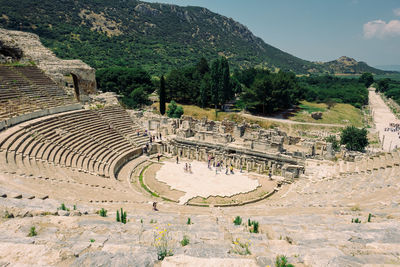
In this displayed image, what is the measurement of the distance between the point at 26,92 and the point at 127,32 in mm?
100365

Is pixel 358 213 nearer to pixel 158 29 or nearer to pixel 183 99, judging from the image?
pixel 183 99

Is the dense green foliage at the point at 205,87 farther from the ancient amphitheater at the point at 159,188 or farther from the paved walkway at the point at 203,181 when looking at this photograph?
the paved walkway at the point at 203,181

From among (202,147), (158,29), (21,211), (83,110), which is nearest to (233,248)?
(21,211)

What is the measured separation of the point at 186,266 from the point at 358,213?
8.64 metres

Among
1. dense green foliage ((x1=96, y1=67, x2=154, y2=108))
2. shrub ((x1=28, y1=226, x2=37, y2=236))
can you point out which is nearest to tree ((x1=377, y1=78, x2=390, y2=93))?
dense green foliage ((x1=96, y1=67, x2=154, y2=108))

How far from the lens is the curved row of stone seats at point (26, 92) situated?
2473cm

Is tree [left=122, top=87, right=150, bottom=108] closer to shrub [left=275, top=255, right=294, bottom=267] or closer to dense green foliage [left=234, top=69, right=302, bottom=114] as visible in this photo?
dense green foliage [left=234, top=69, right=302, bottom=114]

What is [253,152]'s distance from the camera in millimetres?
26953

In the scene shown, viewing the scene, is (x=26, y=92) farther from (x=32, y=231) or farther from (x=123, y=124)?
(x=32, y=231)

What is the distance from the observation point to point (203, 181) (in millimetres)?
24344

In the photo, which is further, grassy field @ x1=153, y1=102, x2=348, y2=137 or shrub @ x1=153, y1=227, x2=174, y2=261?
grassy field @ x1=153, y1=102, x2=348, y2=137

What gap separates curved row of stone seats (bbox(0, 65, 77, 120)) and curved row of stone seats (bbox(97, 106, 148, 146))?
4.48 m

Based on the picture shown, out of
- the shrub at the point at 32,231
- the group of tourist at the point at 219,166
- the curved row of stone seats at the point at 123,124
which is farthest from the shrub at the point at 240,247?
the curved row of stone seats at the point at 123,124

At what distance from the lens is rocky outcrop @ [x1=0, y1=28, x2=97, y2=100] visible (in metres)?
35.3
